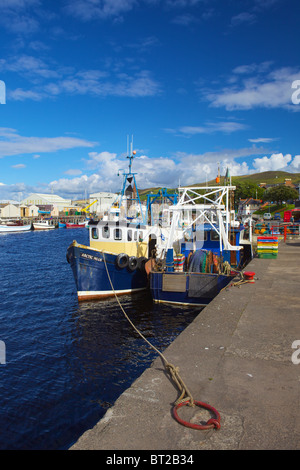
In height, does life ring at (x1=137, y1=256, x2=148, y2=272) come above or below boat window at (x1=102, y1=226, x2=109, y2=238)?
below

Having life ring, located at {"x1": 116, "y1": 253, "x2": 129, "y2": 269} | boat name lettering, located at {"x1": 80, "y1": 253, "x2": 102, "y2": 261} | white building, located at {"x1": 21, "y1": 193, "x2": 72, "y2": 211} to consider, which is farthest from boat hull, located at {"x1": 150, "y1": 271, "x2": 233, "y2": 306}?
white building, located at {"x1": 21, "y1": 193, "x2": 72, "y2": 211}

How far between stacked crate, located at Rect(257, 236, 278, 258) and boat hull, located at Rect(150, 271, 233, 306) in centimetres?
604

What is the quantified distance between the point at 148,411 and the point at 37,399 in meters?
4.74

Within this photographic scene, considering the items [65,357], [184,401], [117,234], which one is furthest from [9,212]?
[184,401]

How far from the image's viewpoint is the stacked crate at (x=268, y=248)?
722 inches

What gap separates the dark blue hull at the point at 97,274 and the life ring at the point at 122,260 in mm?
139

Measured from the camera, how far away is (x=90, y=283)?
15.6 meters

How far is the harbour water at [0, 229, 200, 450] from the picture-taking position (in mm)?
6921

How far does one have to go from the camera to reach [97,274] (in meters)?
15.6

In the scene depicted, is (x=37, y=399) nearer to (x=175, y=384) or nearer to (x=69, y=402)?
(x=69, y=402)

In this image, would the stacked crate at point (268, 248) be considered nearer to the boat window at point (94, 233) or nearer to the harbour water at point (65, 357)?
the harbour water at point (65, 357)

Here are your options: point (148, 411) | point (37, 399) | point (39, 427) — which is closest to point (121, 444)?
point (148, 411)

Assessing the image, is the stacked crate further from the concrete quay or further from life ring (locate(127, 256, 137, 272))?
the concrete quay

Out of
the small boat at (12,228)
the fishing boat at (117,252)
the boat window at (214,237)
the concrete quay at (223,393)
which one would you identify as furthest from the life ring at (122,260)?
the small boat at (12,228)
